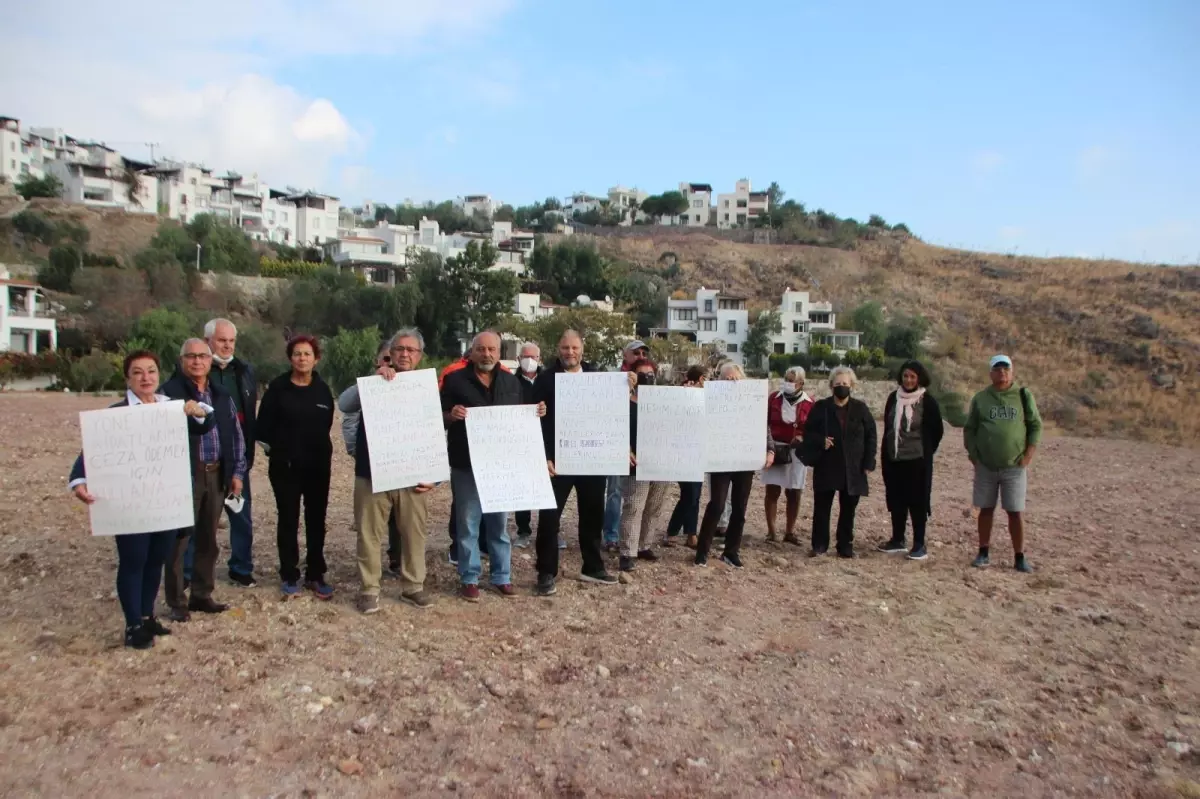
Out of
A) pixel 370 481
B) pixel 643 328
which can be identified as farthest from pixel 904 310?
pixel 370 481

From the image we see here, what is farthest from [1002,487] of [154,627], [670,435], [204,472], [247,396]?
[154,627]

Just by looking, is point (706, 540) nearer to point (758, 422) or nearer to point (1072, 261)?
point (758, 422)

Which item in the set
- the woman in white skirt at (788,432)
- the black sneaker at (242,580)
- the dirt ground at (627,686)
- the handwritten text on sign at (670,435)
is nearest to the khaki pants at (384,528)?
the dirt ground at (627,686)

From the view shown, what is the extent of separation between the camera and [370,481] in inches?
215

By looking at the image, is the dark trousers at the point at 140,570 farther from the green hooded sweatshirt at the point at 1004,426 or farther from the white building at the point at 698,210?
the white building at the point at 698,210

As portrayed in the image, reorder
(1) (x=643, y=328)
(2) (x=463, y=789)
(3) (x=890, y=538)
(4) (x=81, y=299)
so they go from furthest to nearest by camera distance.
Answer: (1) (x=643, y=328) → (4) (x=81, y=299) → (3) (x=890, y=538) → (2) (x=463, y=789)

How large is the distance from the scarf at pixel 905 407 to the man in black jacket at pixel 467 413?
3537 millimetres

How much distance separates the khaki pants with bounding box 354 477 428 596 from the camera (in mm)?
5461

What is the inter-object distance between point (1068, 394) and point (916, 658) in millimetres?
45610

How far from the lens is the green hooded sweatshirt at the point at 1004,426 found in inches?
277

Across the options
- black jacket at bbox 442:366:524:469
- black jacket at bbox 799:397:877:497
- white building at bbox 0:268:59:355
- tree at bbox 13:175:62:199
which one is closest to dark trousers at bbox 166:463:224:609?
black jacket at bbox 442:366:524:469

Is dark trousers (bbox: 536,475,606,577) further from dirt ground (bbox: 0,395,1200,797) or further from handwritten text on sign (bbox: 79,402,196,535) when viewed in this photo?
handwritten text on sign (bbox: 79,402,196,535)

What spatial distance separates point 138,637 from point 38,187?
7996cm

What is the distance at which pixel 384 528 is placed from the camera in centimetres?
559
